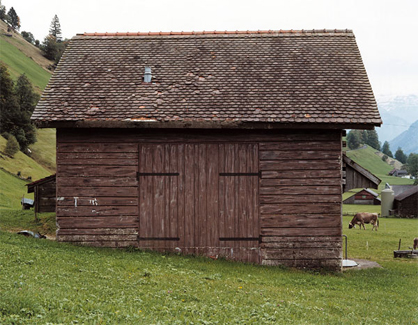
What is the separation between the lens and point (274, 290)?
991cm

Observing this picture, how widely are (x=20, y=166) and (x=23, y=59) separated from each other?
66.8 meters

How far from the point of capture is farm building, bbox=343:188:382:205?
272 ft

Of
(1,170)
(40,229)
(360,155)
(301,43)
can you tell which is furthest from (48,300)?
(360,155)

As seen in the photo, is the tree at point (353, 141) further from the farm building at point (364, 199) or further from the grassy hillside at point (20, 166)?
the grassy hillside at point (20, 166)

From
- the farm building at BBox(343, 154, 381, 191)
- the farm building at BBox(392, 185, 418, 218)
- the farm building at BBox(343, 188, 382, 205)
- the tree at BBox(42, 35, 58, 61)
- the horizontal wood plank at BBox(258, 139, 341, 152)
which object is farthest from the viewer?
the tree at BBox(42, 35, 58, 61)

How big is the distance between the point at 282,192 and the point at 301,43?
598cm

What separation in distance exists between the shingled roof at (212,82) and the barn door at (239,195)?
96cm

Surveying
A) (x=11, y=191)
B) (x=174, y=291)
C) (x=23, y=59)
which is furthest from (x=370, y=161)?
(x=174, y=291)

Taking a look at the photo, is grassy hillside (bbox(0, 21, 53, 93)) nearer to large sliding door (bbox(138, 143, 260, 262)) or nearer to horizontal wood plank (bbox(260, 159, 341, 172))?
large sliding door (bbox(138, 143, 260, 262))

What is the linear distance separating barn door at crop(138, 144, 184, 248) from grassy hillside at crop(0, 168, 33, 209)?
32.3m

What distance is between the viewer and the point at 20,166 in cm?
6109

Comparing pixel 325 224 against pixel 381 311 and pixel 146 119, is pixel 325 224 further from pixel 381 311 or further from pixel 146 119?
pixel 146 119

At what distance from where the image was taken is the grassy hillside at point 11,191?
44312mm

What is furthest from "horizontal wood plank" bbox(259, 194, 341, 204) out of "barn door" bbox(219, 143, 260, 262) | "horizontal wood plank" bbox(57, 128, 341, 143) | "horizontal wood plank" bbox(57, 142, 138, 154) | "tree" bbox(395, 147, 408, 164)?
"tree" bbox(395, 147, 408, 164)
